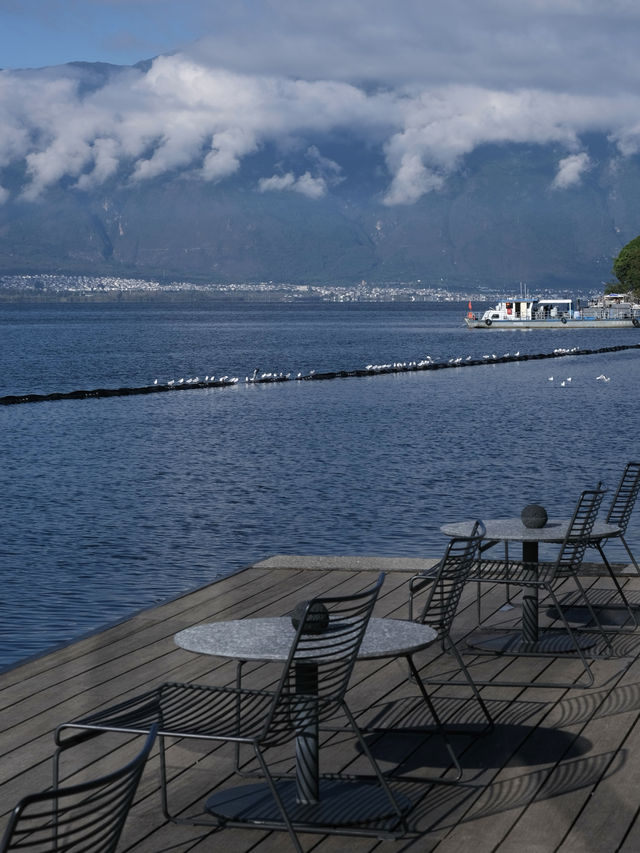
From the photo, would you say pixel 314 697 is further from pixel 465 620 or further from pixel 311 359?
pixel 311 359

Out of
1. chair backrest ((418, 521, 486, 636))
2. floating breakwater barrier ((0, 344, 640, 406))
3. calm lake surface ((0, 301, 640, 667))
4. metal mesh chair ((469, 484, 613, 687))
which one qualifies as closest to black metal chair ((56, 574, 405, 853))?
chair backrest ((418, 521, 486, 636))

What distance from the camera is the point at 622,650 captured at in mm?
7719

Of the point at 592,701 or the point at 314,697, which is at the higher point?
the point at 314,697

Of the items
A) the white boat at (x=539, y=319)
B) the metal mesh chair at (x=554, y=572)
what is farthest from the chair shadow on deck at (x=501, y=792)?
the white boat at (x=539, y=319)

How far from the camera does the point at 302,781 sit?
5.06 metres

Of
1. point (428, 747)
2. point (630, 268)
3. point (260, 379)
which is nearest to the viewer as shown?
point (428, 747)

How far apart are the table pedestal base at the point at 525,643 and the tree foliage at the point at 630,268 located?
136548mm

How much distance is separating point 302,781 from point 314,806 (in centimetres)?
10

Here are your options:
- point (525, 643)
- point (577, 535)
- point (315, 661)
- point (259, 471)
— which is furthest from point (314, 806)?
point (259, 471)

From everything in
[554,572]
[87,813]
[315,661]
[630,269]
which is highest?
[630,269]

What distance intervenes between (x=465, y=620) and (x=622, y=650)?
1.19 m

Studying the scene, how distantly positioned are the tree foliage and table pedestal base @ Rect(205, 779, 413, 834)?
458 feet

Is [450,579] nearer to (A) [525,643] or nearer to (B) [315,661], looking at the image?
(A) [525,643]

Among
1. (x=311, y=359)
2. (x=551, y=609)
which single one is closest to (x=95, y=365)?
(x=311, y=359)
